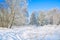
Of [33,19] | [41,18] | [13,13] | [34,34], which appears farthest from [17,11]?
[34,34]

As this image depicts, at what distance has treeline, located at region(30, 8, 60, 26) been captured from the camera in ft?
8.16

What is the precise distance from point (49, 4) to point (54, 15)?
0.81ft

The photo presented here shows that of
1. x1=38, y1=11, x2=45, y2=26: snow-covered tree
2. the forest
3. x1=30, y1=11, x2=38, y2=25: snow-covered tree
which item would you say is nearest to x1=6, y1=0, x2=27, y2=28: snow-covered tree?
the forest

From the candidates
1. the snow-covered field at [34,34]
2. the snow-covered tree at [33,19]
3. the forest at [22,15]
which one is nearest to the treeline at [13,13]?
the forest at [22,15]

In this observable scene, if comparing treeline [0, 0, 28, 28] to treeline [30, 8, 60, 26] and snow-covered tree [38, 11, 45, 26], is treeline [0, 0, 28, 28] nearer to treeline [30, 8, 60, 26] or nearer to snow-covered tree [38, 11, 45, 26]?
treeline [30, 8, 60, 26]

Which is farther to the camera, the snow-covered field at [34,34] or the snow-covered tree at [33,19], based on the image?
the snow-covered tree at [33,19]

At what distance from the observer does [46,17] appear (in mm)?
2525

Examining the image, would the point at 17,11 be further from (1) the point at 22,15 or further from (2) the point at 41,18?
(2) the point at 41,18

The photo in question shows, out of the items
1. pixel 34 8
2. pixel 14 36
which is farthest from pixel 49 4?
pixel 14 36

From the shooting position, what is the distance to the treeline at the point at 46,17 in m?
2.49

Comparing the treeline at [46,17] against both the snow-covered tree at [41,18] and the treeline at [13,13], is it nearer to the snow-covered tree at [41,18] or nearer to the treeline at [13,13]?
the snow-covered tree at [41,18]

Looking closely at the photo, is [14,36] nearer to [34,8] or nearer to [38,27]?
[38,27]

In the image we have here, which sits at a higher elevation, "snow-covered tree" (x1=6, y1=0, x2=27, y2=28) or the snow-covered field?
"snow-covered tree" (x1=6, y1=0, x2=27, y2=28)

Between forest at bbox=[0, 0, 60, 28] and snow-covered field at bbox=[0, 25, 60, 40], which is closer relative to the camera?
snow-covered field at bbox=[0, 25, 60, 40]
